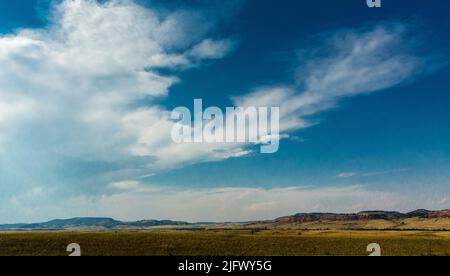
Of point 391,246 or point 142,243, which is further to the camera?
point 391,246

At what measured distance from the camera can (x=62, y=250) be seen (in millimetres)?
44875
